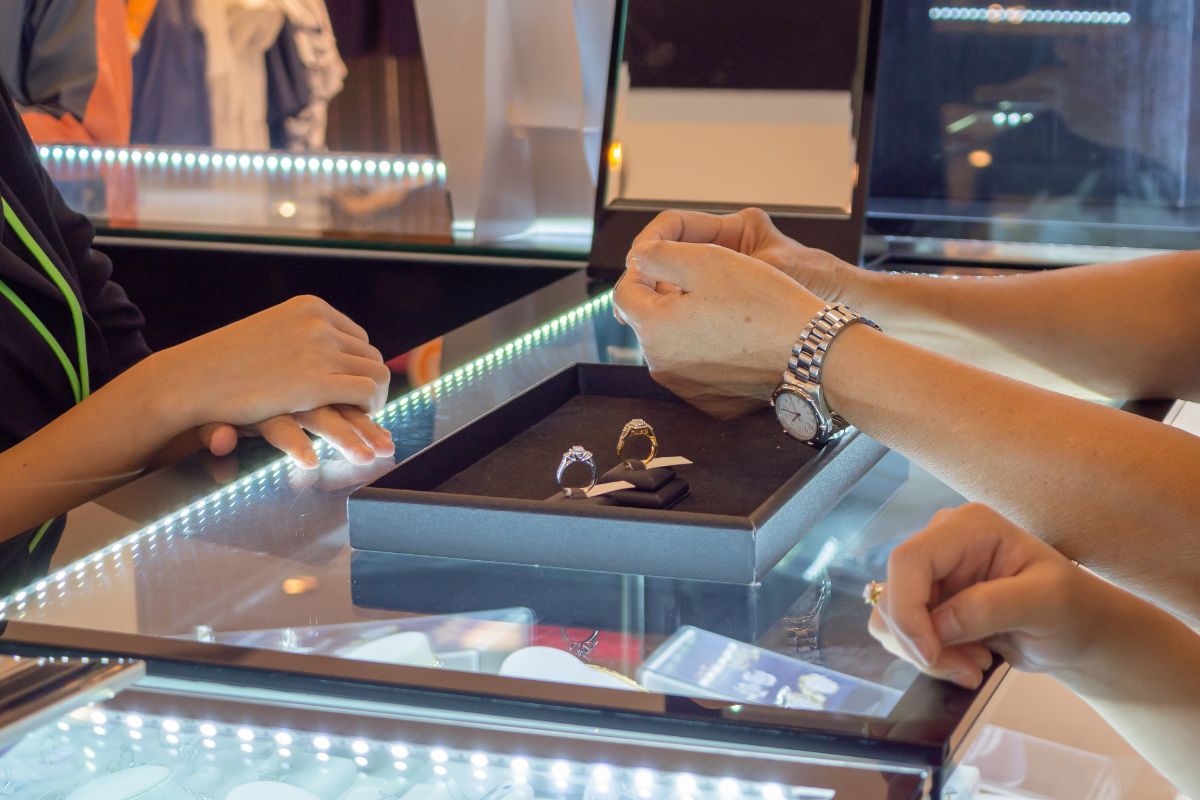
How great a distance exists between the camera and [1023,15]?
174 centimetres

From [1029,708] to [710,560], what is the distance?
0.16 meters

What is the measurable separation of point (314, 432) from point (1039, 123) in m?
1.18

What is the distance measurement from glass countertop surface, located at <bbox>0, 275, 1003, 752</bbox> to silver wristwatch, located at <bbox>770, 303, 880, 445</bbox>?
0.14 feet

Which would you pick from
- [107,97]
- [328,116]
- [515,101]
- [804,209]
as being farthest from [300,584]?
[328,116]

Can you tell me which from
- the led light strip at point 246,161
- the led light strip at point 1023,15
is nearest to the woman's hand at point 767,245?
the led light strip at point 1023,15

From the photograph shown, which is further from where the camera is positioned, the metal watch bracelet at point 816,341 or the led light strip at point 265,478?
the metal watch bracelet at point 816,341

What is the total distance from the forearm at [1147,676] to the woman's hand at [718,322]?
32 centimetres

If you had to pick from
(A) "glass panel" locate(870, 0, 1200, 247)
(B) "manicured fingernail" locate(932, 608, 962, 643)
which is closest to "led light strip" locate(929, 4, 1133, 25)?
(A) "glass panel" locate(870, 0, 1200, 247)

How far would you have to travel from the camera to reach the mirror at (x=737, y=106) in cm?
145

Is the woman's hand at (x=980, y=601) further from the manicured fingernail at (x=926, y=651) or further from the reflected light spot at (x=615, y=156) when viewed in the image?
the reflected light spot at (x=615, y=156)

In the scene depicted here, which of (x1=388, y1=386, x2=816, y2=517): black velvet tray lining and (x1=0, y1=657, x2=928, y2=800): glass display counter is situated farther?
(x1=388, y1=386, x2=816, y2=517): black velvet tray lining

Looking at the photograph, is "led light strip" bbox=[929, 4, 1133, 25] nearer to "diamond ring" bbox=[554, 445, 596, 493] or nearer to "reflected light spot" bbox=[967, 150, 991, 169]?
"reflected light spot" bbox=[967, 150, 991, 169]

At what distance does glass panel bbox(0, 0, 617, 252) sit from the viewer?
178 centimetres

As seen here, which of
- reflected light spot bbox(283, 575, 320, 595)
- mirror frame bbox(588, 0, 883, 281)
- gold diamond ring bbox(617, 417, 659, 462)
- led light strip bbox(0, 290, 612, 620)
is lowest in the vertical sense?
reflected light spot bbox(283, 575, 320, 595)
